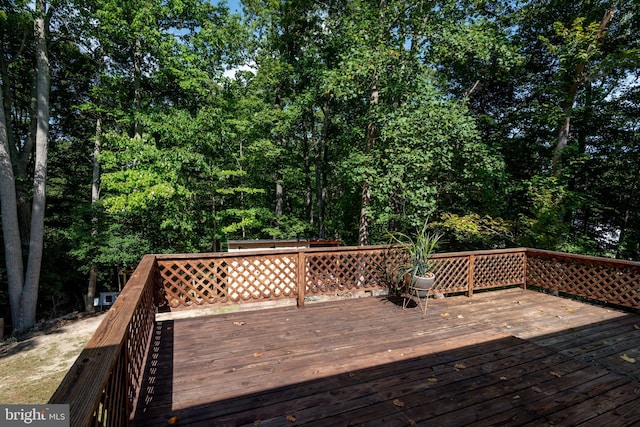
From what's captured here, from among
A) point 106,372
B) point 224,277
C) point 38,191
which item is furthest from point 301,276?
point 38,191

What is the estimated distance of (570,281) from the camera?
516 centimetres

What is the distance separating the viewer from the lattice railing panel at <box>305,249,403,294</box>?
4.69 m

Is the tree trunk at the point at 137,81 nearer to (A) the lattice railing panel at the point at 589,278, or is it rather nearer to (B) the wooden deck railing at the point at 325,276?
(B) the wooden deck railing at the point at 325,276

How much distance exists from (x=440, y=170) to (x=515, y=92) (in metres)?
5.63

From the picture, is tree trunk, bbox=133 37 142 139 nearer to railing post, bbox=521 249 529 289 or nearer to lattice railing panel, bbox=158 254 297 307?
lattice railing panel, bbox=158 254 297 307

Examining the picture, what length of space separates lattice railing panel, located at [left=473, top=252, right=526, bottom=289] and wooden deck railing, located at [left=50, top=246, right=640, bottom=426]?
0.06 feet

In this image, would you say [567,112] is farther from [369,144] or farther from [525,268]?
[369,144]

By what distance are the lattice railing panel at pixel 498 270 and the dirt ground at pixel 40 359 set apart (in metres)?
8.35

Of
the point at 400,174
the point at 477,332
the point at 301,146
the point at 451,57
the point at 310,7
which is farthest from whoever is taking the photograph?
the point at 301,146

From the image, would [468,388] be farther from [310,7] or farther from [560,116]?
[310,7]

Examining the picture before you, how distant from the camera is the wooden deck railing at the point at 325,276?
335cm

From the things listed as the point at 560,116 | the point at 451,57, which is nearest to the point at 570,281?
the point at 560,116

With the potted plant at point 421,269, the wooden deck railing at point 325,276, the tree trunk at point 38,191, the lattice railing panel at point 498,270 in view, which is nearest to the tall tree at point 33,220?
the tree trunk at point 38,191

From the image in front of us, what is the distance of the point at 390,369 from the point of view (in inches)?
107
